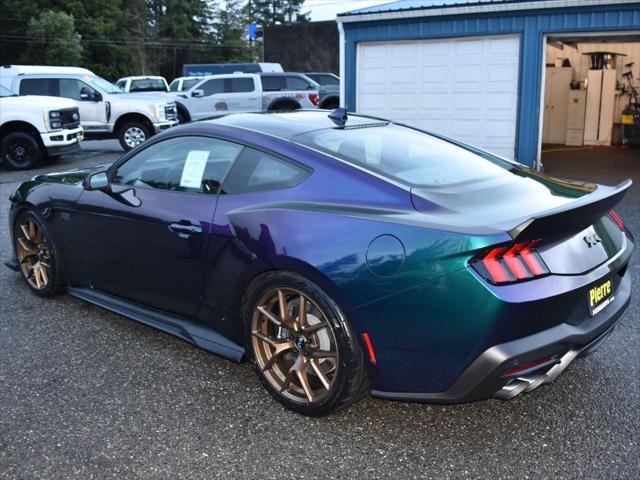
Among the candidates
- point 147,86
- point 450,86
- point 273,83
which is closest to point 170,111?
point 273,83

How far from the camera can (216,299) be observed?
11.5ft

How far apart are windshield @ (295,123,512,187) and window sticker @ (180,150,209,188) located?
624 millimetres

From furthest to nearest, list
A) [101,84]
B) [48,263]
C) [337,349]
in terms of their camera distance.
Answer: [101,84], [48,263], [337,349]

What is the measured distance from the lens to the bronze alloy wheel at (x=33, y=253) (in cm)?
480

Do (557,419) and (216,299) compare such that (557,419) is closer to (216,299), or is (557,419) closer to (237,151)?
(216,299)

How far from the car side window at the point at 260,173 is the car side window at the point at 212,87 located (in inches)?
675

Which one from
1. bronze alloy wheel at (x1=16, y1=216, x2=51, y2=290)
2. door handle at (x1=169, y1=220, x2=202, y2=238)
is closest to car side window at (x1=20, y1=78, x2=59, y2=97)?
bronze alloy wheel at (x1=16, y1=216, x2=51, y2=290)

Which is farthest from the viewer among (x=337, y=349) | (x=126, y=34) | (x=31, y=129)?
(x=126, y=34)

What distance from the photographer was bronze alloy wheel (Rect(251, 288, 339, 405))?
309 cm

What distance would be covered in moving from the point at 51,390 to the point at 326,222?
5.94 ft

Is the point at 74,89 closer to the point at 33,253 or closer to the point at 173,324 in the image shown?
the point at 33,253

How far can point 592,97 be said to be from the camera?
17.7m

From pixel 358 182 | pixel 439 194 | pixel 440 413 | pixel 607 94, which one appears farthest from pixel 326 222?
pixel 607 94

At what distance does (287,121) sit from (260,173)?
0.52 metres
